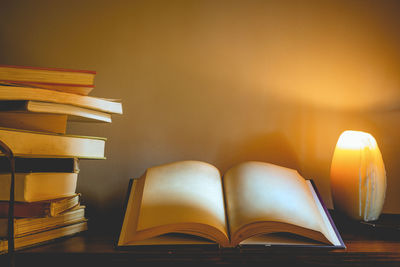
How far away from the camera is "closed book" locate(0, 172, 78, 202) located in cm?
58

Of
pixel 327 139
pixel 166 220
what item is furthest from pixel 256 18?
pixel 166 220

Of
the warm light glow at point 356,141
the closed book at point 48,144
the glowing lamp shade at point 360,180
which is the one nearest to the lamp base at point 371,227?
the glowing lamp shade at point 360,180

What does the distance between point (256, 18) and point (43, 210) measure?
75cm

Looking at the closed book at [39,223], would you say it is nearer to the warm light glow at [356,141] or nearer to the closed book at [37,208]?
the closed book at [37,208]

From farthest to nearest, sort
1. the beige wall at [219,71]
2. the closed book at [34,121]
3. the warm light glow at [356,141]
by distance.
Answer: the beige wall at [219,71], the warm light glow at [356,141], the closed book at [34,121]

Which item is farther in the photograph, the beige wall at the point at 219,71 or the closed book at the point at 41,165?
the beige wall at the point at 219,71

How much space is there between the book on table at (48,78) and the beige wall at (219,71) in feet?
0.96

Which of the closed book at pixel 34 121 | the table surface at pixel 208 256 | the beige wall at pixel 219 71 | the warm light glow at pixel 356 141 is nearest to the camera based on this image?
the table surface at pixel 208 256

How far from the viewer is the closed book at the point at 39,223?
0.56 metres

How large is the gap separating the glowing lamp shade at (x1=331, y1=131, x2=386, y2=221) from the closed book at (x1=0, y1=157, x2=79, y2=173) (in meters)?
0.58

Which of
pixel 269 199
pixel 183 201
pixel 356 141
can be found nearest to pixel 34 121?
pixel 183 201

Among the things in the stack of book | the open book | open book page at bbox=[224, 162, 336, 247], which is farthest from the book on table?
open book page at bbox=[224, 162, 336, 247]

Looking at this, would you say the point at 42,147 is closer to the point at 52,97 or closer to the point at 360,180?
the point at 52,97

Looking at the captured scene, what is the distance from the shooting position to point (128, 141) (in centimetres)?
96
